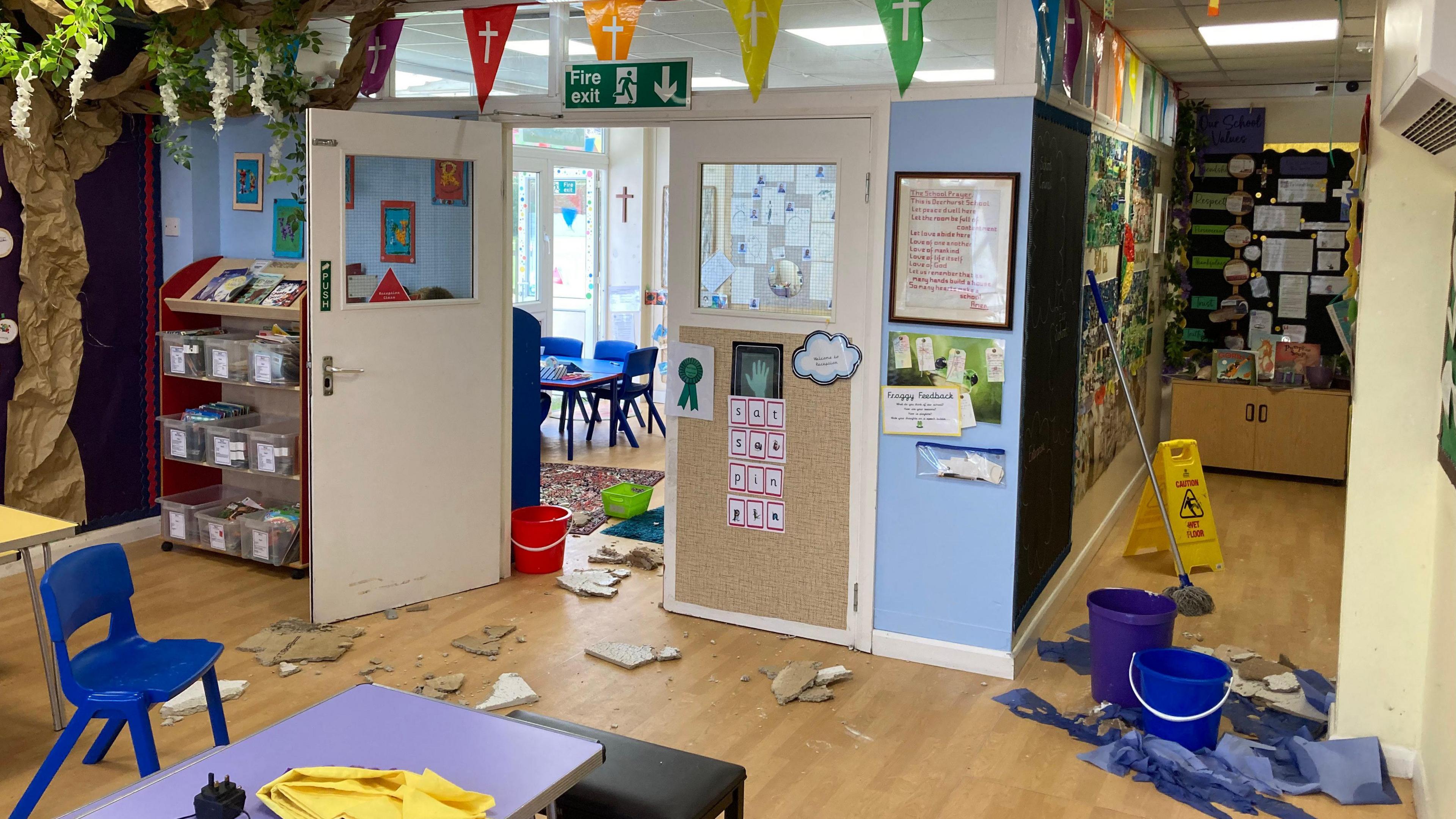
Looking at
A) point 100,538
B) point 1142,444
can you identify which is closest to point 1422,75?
point 1142,444

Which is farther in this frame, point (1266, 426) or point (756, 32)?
point (1266, 426)

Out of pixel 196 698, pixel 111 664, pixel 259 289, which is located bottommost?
pixel 196 698

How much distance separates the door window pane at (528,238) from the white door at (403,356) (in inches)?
190

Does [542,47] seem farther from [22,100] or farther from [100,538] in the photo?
[100,538]

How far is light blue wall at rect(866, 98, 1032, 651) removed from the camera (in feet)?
13.9

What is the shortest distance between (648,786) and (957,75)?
2.80 metres

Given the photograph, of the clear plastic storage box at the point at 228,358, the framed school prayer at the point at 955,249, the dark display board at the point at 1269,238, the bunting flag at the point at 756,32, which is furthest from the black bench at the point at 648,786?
the dark display board at the point at 1269,238

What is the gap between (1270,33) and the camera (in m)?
5.87

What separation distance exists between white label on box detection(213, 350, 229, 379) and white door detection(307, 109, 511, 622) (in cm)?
83

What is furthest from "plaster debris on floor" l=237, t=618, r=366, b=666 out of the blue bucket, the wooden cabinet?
the wooden cabinet

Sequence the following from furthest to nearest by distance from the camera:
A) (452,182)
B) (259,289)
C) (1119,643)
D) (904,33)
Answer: (259,289), (452,182), (904,33), (1119,643)

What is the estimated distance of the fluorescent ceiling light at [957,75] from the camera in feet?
13.7

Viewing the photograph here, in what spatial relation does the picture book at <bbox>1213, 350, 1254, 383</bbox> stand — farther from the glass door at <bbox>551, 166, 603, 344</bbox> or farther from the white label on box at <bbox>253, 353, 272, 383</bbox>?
the white label on box at <bbox>253, 353, 272, 383</bbox>

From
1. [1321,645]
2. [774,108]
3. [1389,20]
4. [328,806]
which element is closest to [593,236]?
[774,108]
